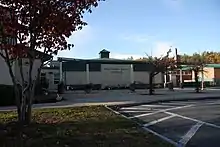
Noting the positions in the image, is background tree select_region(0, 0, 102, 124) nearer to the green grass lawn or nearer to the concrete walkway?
the green grass lawn

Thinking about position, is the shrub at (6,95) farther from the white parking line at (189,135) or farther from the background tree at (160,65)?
the background tree at (160,65)

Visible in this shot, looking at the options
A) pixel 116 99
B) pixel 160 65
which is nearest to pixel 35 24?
pixel 116 99

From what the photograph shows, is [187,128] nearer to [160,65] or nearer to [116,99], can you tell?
[116,99]

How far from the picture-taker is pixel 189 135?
11227 mm

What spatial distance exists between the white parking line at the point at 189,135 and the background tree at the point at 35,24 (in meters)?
4.31

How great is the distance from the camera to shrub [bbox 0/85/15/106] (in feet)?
73.2

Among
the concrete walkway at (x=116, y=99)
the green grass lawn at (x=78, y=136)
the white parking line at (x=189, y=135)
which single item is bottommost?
the white parking line at (x=189, y=135)

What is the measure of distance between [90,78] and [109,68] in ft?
10.8

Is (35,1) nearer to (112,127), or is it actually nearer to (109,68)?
(112,127)

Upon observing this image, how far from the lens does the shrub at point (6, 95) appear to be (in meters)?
22.3

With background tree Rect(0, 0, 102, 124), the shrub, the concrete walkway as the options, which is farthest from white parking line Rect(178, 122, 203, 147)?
the shrub

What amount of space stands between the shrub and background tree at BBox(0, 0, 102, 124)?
11.6 meters

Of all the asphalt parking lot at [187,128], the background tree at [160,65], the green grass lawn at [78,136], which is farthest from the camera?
the background tree at [160,65]

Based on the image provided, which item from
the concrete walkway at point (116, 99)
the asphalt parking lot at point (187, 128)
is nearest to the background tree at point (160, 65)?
the concrete walkway at point (116, 99)
